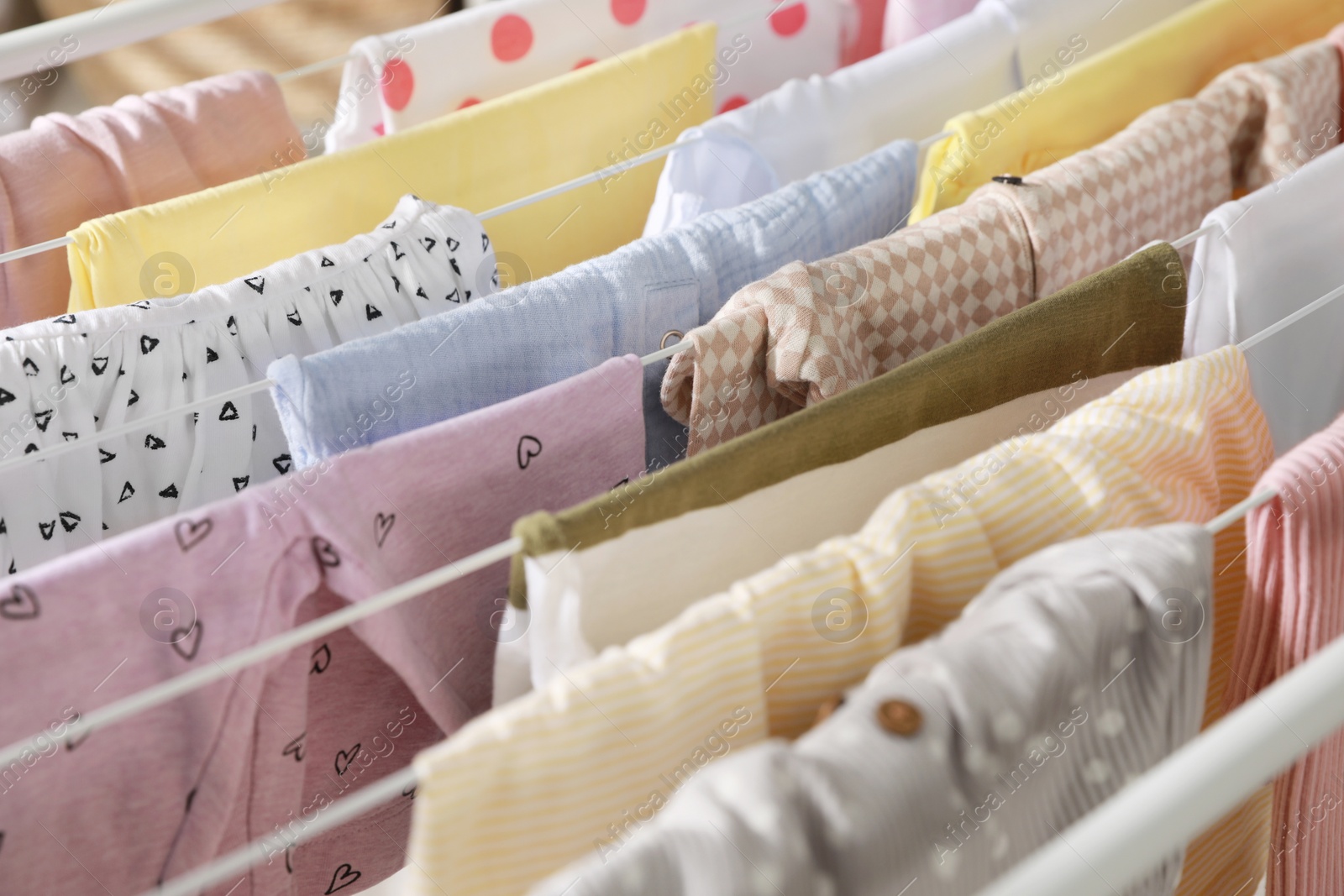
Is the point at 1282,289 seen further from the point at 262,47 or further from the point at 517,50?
the point at 262,47

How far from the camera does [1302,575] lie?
20.1 inches

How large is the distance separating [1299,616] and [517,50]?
71 centimetres

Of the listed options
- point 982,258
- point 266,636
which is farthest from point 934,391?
point 266,636

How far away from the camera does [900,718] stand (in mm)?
395

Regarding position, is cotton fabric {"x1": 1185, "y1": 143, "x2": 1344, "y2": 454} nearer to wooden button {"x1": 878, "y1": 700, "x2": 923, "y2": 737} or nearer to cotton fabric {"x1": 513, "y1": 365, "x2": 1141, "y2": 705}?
cotton fabric {"x1": 513, "y1": 365, "x2": 1141, "y2": 705}

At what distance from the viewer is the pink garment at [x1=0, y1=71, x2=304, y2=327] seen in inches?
27.8

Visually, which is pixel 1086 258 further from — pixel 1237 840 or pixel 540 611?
pixel 540 611

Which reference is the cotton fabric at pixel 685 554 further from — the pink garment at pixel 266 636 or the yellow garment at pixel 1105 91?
the yellow garment at pixel 1105 91

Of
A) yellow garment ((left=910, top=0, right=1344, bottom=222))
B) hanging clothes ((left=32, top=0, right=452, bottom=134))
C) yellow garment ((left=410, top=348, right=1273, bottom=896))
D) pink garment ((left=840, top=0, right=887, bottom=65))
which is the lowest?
yellow garment ((left=410, top=348, right=1273, bottom=896))

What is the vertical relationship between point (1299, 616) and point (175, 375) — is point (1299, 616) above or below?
below

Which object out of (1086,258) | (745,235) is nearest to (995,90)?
(1086,258)

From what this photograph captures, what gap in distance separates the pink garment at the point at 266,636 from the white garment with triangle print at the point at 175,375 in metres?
0.07

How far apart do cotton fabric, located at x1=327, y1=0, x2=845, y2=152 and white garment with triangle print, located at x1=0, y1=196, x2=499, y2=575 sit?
0.25m

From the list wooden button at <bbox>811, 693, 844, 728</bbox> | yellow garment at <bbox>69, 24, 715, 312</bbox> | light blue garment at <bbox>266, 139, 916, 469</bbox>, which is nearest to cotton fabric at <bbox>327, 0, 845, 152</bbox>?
yellow garment at <bbox>69, 24, 715, 312</bbox>
